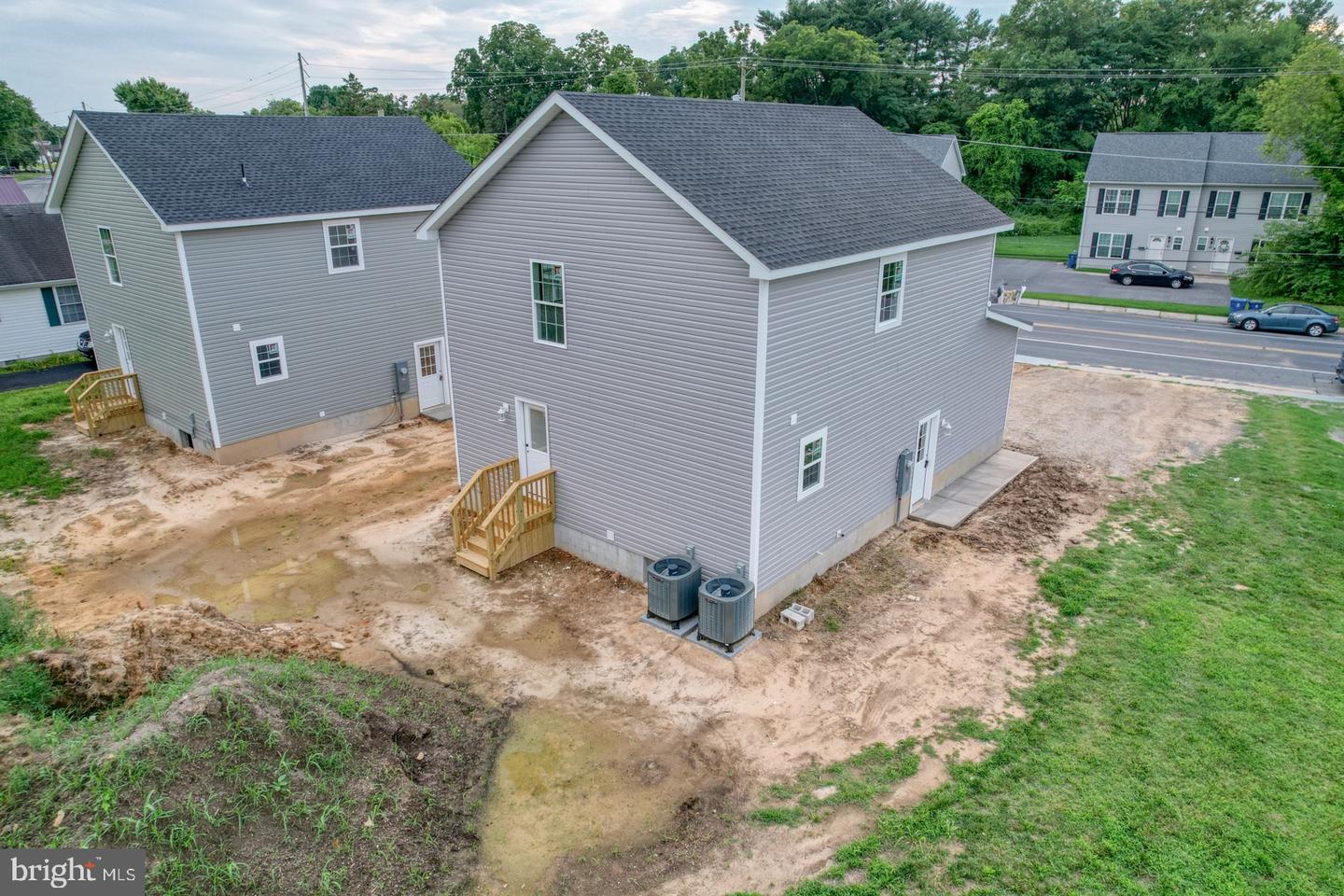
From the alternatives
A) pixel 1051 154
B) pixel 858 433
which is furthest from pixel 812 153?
A: pixel 1051 154

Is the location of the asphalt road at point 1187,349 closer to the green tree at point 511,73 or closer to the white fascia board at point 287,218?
the white fascia board at point 287,218

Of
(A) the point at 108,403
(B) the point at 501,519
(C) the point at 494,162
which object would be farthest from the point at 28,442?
(C) the point at 494,162

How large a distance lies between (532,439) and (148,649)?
261 inches

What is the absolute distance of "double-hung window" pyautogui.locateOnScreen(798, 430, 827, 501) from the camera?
11977mm

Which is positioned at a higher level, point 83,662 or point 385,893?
point 83,662

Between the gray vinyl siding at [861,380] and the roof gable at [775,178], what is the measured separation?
0.47 m

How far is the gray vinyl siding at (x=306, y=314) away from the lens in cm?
1784

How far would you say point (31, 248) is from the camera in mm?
28359

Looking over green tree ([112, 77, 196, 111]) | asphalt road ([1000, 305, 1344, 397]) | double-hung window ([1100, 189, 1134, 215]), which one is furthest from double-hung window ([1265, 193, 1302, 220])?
green tree ([112, 77, 196, 111])

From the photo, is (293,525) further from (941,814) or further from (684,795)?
(941,814)

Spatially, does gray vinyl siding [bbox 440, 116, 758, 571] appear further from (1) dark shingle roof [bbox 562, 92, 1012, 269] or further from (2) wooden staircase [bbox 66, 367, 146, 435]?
(2) wooden staircase [bbox 66, 367, 146, 435]

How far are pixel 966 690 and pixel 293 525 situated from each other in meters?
12.6

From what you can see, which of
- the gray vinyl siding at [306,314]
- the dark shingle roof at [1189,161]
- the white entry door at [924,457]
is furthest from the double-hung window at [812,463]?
the dark shingle roof at [1189,161]

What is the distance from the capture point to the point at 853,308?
1239 centimetres
